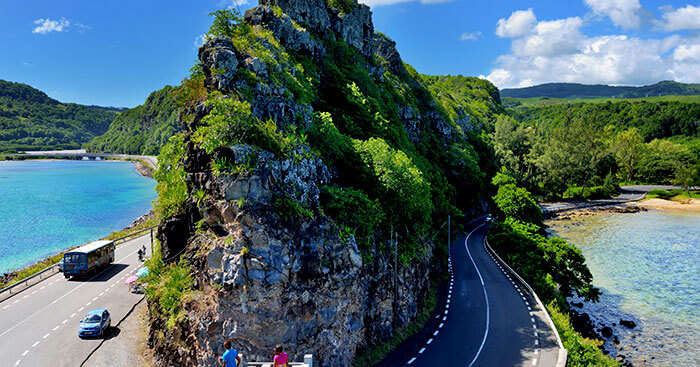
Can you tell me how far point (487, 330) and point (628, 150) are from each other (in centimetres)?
12951

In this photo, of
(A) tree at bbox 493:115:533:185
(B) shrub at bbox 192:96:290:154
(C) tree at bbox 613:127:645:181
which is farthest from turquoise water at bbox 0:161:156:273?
(C) tree at bbox 613:127:645:181

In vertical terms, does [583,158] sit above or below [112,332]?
above

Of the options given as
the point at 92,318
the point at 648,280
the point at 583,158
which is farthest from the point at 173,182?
the point at 583,158

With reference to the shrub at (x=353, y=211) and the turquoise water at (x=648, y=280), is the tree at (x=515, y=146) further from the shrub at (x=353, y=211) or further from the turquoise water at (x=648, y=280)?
the shrub at (x=353, y=211)

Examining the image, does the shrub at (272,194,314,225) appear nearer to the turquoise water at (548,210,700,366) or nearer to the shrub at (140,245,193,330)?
the shrub at (140,245,193,330)

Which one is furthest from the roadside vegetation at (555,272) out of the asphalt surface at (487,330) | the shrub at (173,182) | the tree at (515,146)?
the tree at (515,146)

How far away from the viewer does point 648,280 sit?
48.9 meters

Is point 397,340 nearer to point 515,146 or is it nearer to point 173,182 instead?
point 173,182

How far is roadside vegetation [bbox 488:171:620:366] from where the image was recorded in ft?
88.6

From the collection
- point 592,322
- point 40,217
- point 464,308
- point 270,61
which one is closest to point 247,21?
point 270,61

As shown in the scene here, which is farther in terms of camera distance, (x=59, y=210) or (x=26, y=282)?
(x=59, y=210)

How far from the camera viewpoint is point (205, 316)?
66.3 feet

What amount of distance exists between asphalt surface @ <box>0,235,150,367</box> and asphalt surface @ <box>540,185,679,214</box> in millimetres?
89193

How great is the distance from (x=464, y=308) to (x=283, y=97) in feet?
78.1
